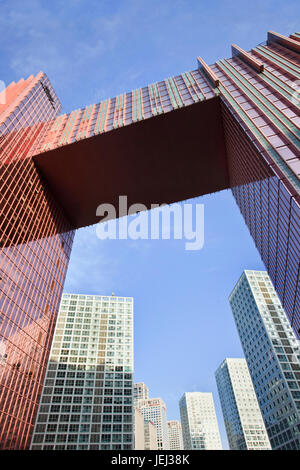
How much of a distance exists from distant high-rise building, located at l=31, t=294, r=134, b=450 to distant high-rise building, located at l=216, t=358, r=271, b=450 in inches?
2797

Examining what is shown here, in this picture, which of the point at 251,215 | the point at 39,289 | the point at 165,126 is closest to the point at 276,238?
the point at 251,215

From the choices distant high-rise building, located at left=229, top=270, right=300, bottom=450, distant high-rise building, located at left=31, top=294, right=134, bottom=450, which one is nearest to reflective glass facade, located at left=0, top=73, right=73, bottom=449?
distant high-rise building, located at left=31, top=294, right=134, bottom=450

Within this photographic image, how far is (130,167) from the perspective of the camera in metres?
48.7

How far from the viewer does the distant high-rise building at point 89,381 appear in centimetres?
9069

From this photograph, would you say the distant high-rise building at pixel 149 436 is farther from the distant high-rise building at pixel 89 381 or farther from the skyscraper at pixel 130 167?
the skyscraper at pixel 130 167

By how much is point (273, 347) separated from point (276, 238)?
7659cm

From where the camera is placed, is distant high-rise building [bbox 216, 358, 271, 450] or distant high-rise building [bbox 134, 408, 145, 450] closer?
distant high-rise building [bbox 134, 408, 145, 450]

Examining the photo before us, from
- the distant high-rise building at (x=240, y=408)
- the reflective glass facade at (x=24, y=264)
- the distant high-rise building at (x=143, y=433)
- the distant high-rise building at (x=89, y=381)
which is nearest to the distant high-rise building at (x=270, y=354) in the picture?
the distant high-rise building at (x=89, y=381)

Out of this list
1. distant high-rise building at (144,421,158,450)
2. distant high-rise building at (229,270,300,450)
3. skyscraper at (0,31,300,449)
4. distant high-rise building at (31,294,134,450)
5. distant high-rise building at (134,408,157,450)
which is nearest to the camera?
skyscraper at (0,31,300,449)

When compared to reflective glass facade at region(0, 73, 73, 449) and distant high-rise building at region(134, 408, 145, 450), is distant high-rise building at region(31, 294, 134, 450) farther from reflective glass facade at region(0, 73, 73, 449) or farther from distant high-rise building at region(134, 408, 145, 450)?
reflective glass facade at region(0, 73, 73, 449)

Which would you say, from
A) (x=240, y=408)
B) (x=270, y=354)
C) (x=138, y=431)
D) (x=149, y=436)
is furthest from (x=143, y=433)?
(x=270, y=354)

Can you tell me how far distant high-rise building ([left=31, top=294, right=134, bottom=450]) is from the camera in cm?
9069

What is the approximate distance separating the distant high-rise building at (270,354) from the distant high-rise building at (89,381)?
44052mm

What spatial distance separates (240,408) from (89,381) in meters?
84.0
